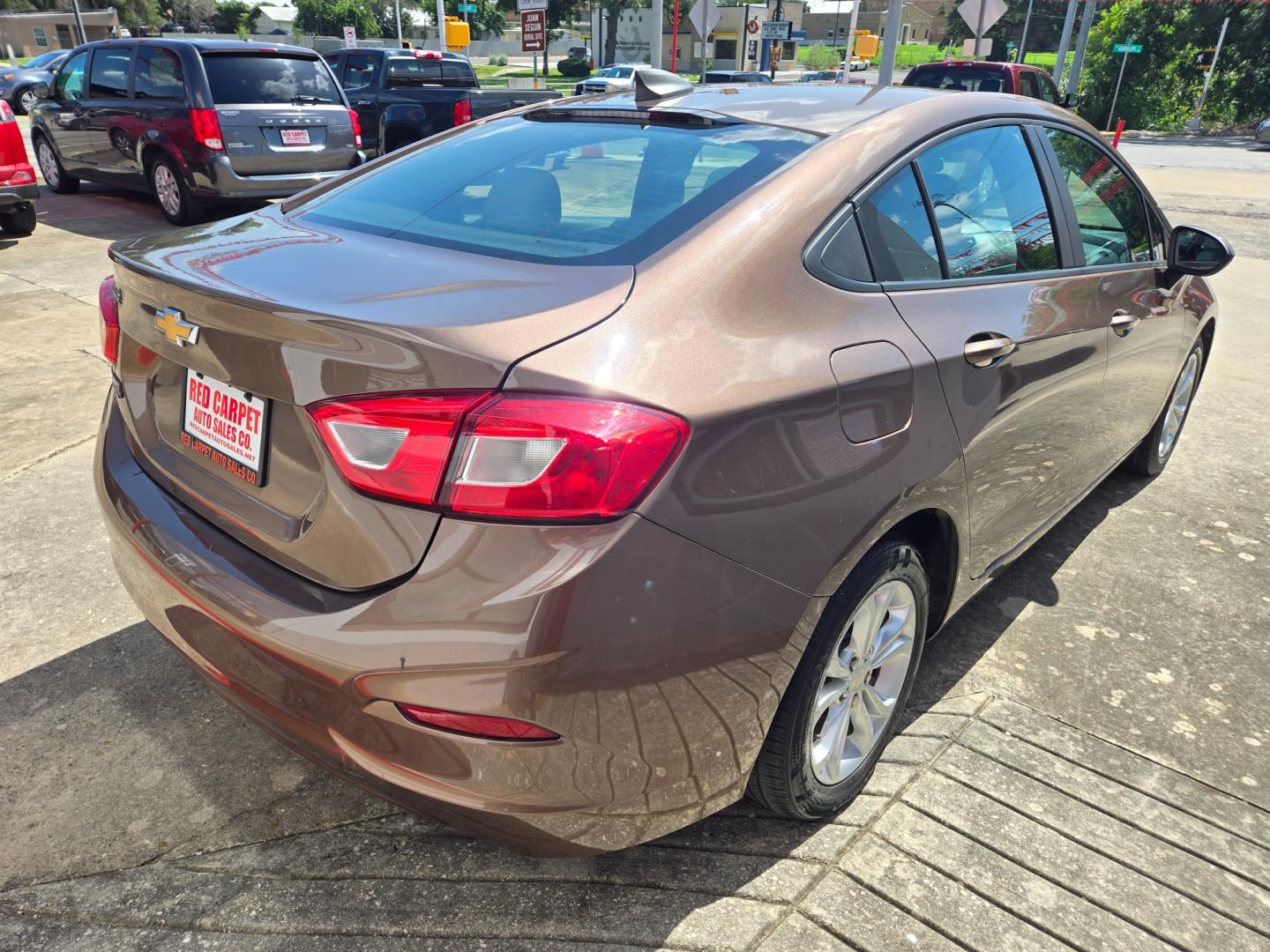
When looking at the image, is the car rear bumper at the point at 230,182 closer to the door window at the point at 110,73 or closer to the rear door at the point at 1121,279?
the door window at the point at 110,73

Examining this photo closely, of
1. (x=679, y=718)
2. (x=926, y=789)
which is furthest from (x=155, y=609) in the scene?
(x=926, y=789)

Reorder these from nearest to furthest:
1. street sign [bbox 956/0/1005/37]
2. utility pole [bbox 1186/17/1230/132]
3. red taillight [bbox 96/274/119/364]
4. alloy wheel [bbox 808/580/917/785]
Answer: alloy wheel [bbox 808/580/917/785]
red taillight [bbox 96/274/119/364]
street sign [bbox 956/0/1005/37]
utility pole [bbox 1186/17/1230/132]

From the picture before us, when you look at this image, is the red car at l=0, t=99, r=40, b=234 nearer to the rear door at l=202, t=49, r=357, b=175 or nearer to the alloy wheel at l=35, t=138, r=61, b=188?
the rear door at l=202, t=49, r=357, b=175

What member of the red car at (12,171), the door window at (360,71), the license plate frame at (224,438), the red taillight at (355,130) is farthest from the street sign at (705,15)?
the license plate frame at (224,438)

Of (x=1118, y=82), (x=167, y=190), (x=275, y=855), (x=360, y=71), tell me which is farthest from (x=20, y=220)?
(x=1118, y=82)

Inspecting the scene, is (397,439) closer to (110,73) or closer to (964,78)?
(110,73)

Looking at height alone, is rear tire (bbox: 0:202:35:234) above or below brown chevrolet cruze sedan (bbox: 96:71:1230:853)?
below

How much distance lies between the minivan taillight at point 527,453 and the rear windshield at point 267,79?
8704mm

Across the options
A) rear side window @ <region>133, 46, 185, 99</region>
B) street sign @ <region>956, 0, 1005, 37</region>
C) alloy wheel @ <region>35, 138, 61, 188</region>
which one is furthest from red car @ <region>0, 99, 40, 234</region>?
street sign @ <region>956, 0, 1005, 37</region>

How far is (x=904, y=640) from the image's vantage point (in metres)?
2.32

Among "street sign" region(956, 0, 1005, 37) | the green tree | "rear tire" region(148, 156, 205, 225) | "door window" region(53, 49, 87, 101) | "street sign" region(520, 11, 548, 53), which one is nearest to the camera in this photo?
"rear tire" region(148, 156, 205, 225)

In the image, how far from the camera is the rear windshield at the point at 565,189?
196 centimetres

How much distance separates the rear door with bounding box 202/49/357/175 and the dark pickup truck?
141 inches

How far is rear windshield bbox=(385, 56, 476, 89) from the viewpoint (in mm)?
13352
